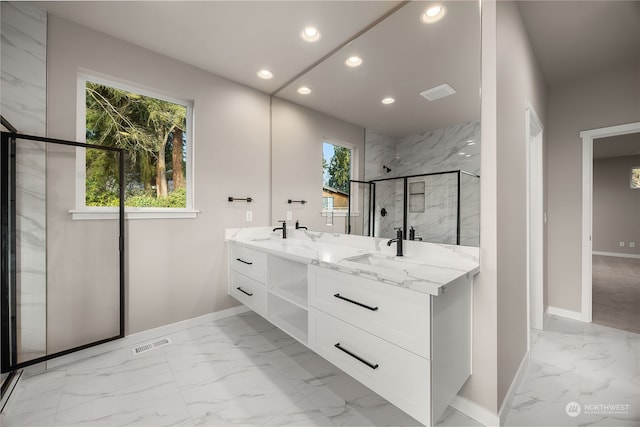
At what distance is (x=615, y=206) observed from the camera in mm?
6691

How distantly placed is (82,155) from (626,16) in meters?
4.19

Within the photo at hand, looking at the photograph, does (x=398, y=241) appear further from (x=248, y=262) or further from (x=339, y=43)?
(x=339, y=43)

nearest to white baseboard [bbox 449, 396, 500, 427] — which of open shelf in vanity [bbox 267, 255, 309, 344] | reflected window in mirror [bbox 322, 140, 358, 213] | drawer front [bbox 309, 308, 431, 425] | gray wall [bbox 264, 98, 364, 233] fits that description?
drawer front [bbox 309, 308, 431, 425]

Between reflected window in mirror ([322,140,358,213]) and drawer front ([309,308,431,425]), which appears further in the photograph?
reflected window in mirror ([322,140,358,213])

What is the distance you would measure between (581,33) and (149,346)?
436 cm

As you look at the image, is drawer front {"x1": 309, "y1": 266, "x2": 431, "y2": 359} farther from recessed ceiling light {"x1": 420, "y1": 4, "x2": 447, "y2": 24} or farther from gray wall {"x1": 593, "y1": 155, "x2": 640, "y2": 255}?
gray wall {"x1": 593, "y1": 155, "x2": 640, "y2": 255}

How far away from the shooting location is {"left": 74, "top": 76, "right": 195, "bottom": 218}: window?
2139 mm

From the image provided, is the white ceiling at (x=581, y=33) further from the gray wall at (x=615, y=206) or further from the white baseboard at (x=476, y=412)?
the gray wall at (x=615, y=206)

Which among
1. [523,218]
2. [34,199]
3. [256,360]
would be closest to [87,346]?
[34,199]

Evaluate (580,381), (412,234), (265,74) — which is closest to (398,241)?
(412,234)

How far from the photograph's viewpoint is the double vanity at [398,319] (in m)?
1.11

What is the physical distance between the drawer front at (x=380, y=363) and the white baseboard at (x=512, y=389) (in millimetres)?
682

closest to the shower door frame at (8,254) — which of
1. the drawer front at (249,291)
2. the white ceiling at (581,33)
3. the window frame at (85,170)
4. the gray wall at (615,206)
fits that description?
the window frame at (85,170)

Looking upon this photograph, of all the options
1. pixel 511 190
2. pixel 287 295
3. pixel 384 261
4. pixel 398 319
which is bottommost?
pixel 287 295
